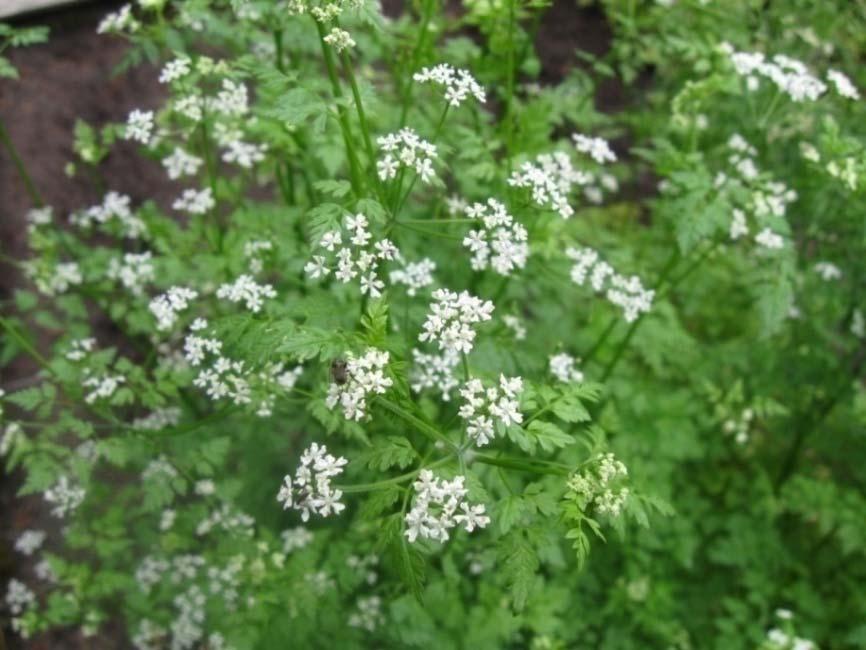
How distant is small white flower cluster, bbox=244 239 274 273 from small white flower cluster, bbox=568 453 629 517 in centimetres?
199

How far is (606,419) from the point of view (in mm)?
4117

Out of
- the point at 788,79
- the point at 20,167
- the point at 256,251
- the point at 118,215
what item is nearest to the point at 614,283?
the point at 788,79

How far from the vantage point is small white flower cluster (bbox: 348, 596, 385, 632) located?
4414mm

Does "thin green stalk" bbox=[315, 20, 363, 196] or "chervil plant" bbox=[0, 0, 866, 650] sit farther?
"thin green stalk" bbox=[315, 20, 363, 196]

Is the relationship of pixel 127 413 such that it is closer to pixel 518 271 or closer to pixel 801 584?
pixel 518 271

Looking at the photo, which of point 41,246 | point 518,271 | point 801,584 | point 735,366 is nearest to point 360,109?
point 518,271

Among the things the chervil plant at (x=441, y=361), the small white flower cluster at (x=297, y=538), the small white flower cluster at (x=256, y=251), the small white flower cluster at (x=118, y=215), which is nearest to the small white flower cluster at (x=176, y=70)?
the chervil plant at (x=441, y=361)

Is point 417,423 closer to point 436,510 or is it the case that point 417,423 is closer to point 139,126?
point 436,510

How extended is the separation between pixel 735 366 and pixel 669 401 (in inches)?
37.3

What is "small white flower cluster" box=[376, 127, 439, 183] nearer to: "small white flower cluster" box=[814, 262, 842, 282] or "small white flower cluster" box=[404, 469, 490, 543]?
"small white flower cluster" box=[404, 469, 490, 543]

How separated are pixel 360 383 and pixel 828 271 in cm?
376

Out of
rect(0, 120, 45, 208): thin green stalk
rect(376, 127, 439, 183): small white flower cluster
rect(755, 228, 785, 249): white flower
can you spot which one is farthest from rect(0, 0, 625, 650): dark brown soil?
rect(755, 228, 785, 249): white flower

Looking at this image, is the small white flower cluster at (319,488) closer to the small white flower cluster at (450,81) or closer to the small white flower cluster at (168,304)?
the small white flower cluster at (168,304)

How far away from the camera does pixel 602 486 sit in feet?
9.40
